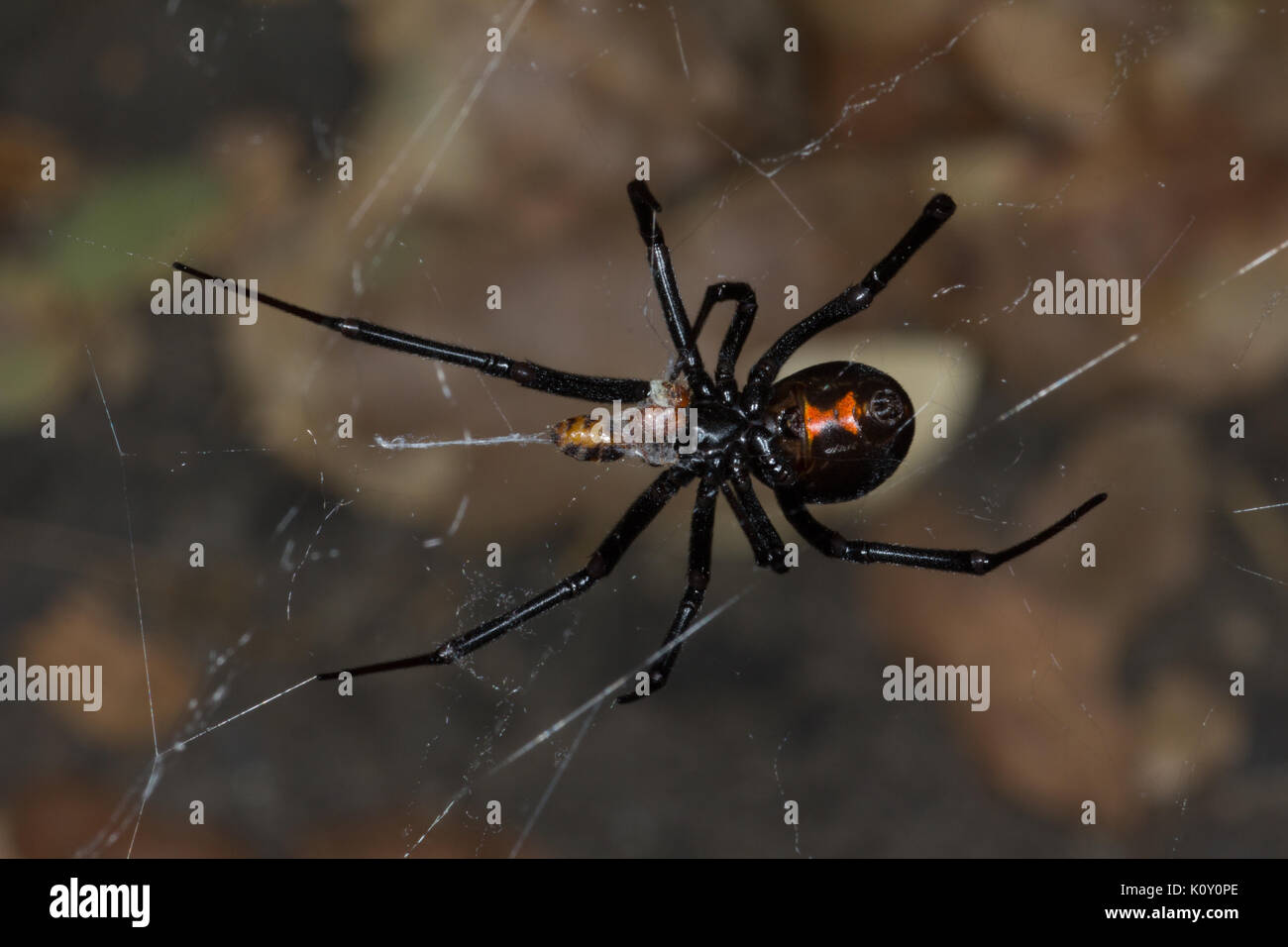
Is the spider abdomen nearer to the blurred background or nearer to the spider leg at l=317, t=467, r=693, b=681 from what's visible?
the spider leg at l=317, t=467, r=693, b=681

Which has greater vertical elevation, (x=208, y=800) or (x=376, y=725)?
(x=376, y=725)

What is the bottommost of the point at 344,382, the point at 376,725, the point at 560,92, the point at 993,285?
the point at 376,725

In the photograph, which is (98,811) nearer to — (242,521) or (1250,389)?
(242,521)

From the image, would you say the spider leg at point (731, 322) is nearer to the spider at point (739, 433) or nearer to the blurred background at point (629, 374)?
the spider at point (739, 433)

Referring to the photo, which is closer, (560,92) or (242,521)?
(560,92)

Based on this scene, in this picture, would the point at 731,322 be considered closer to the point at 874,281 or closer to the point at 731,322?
the point at 731,322

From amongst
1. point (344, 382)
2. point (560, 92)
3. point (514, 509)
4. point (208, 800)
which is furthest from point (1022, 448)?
point (208, 800)

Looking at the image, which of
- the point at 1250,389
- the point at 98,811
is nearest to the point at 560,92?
the point at 1250,389
